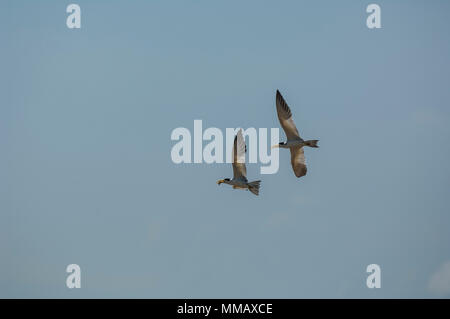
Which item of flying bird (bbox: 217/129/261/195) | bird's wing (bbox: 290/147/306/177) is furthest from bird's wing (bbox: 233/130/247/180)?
bird's wing (bbox: 290/147/306/177)

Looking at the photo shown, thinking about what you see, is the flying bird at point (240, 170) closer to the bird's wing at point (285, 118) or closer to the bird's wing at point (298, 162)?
the bird's wing at point (285, 118)

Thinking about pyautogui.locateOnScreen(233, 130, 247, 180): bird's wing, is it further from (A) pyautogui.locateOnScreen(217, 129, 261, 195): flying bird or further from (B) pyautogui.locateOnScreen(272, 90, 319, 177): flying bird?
(B) pyautogui.locateOnScreen(272, 90, 319, 177): flying bird

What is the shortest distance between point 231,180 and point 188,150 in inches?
253

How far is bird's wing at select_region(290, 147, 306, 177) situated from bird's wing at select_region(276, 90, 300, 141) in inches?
45.1

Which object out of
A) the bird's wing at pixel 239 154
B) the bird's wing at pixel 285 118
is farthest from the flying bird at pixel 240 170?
the bird's wing at pixel 285 118

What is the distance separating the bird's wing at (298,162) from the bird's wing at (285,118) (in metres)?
1.14

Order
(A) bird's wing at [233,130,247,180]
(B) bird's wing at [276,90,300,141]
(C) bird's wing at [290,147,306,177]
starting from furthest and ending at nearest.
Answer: (C) bird's wing at [290,147,306,177] → (B) bird's wing at [276,90,300,141] → (A) bird's wing at [233,130,247,180]

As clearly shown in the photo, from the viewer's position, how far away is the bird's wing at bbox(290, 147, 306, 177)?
4455 cm

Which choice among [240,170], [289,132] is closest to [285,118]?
[289,132]

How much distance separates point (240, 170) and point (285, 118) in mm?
2670
